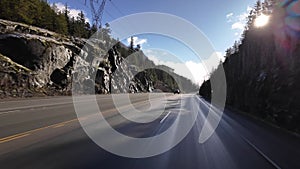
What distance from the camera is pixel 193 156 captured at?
7637 mm

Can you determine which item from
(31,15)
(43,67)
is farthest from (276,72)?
(31,15)

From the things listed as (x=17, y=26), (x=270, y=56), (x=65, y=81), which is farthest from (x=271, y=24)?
(x=17, y=26)

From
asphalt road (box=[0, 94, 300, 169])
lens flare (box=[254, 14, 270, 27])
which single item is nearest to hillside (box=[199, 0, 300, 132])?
lens flare (box=[254, 14, 270, 27])

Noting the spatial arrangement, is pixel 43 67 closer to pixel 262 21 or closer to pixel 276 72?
pixel 262 21

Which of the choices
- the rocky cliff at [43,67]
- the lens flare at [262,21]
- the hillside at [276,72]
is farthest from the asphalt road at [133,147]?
the rocky cliff at [43,67]

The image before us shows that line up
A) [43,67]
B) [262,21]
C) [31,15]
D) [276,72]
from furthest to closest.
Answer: [31,15] < [43,67] < [262,21] < [276,72]

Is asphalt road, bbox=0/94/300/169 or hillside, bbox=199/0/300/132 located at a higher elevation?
hillside, bbox=199/0/300/132

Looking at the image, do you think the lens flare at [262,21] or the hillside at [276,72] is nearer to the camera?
the hillside at [276,72]

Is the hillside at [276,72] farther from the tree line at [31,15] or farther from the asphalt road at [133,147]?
the tree line at [31,15]

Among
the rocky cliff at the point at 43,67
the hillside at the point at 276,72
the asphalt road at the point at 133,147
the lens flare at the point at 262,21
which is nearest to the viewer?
the asphalt road at the point at 133,147

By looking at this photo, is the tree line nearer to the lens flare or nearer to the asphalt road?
the lens flare

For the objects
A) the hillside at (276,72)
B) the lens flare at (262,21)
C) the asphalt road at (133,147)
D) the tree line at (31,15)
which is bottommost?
the asphalt road at (133,147)

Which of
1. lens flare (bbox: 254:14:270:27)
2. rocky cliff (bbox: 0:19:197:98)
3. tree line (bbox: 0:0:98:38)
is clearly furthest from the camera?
tree line (bbox: 0:0:98:38)

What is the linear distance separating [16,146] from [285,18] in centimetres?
1948
